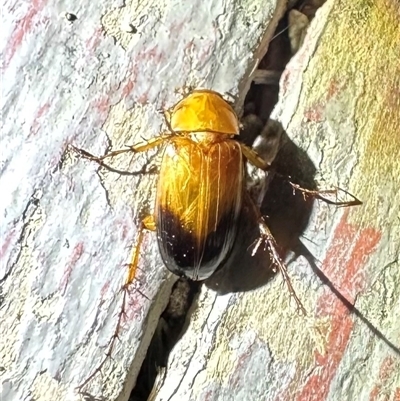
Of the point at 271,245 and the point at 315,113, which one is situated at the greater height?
the point at 315,113

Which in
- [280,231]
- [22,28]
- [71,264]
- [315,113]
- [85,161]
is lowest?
[71,264]

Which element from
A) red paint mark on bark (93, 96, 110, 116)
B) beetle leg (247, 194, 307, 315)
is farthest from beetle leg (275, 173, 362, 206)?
red paint mark on bark (93, 96, 110, 116)

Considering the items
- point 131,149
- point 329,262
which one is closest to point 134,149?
point 131,149

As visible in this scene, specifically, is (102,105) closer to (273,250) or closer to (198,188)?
(198,188)

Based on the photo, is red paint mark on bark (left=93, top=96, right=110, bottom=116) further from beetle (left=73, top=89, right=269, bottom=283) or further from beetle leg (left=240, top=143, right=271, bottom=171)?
beetle leg (left=240, top=143, right=271, bottom=171)

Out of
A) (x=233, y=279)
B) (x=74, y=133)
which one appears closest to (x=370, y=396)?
(x=233, y=279)

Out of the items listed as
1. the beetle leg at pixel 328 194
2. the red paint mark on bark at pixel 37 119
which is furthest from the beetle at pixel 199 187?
the red paint mark on bark at pixel 37 119

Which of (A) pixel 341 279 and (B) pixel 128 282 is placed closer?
(B) pixel 128 282
